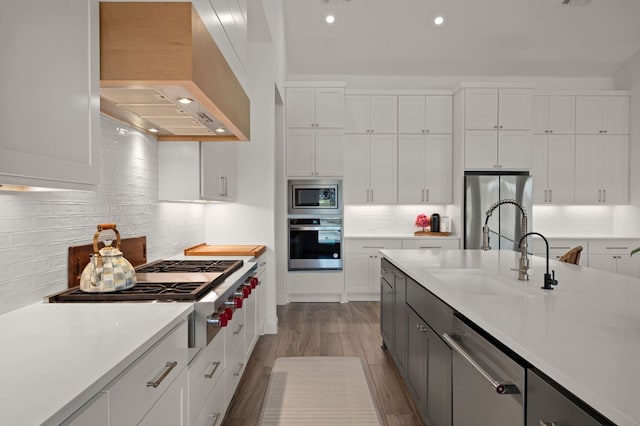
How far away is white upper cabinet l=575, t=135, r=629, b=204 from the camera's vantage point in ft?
19.0

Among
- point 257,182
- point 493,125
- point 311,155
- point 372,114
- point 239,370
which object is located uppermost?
point 372,114

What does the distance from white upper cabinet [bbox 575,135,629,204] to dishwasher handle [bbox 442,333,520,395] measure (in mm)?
5083

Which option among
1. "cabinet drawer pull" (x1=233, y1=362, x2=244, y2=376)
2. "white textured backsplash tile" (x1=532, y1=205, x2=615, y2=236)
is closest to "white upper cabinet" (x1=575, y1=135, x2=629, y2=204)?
"white textured backsplash tile" (x1=532, y1=205, x2=615, y2=236)

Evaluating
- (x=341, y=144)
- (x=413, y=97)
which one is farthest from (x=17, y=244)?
(x=413, y=97)

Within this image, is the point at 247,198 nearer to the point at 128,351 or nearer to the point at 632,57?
the point at 128,351

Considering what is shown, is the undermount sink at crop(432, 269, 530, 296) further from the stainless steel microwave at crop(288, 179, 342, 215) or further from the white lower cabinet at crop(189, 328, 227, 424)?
the stainless steel microwave at crop(288, 179, 342, 215)

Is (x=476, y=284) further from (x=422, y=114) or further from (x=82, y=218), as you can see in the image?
(x=422, y=114)

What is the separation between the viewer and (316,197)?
17.6 feet

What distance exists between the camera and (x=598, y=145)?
5.79 m

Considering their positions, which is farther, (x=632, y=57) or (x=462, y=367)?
(x=632, y=57)

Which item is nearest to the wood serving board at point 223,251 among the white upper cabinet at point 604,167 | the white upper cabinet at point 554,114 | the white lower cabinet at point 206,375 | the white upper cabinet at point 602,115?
the white lower cabinet at point 206,375

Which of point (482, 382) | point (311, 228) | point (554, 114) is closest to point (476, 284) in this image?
point (482, 382)

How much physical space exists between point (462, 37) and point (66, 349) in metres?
5.79

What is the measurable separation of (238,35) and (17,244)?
174 cm
